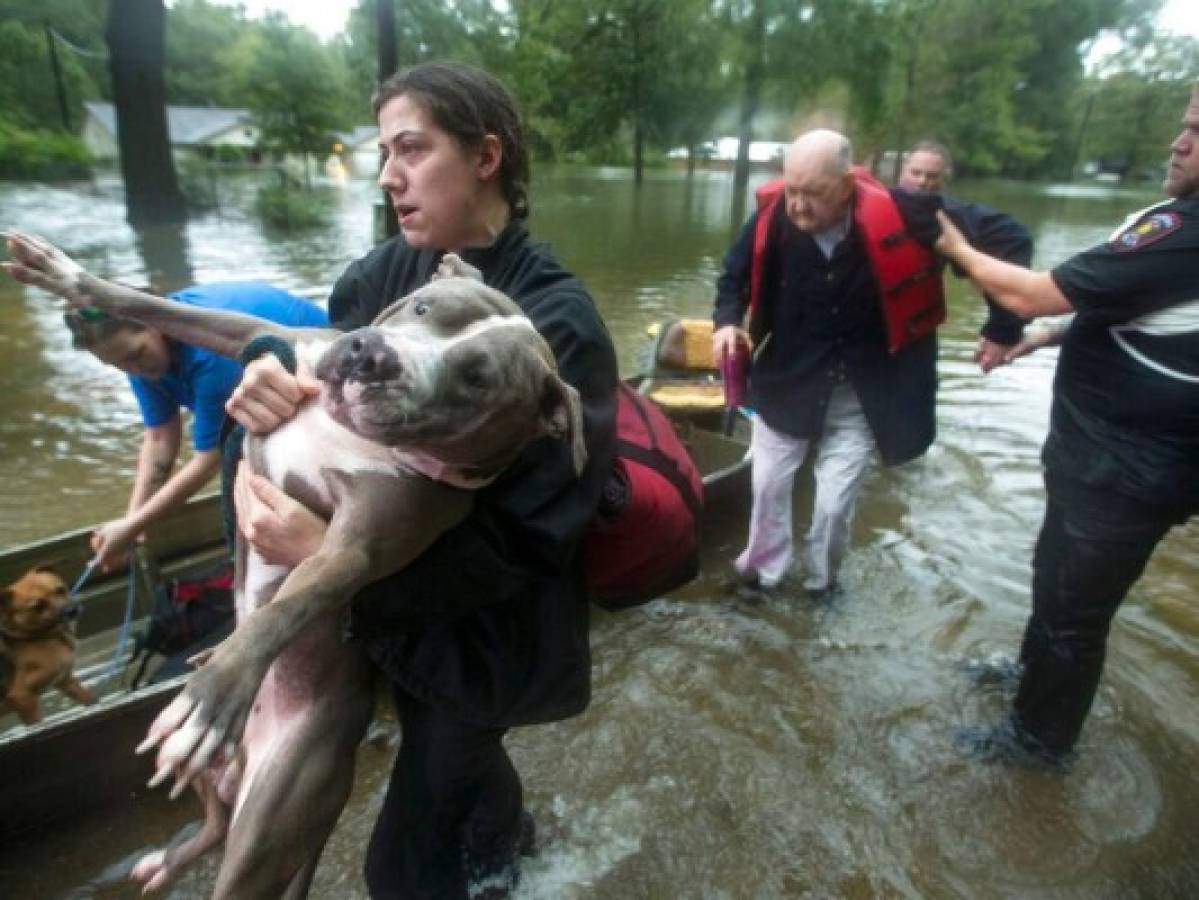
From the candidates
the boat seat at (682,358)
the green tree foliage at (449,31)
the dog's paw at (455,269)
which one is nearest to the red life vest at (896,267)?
the dog's paw at (455,269)

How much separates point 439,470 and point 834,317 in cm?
314

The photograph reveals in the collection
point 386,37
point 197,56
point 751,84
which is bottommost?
point 386,37

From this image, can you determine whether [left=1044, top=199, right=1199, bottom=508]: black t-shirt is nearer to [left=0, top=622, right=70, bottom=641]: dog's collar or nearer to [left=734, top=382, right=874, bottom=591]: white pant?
[left=734, top=382, right=874, bottom=591]: white pant

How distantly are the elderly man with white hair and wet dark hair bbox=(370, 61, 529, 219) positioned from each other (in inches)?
88.3

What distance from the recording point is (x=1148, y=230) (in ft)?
8.94

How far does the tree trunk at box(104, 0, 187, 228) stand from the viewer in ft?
55.9

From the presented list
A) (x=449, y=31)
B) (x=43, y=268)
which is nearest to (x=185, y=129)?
(x=449, y=31)

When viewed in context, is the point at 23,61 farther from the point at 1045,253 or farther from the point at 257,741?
the point at 257,741

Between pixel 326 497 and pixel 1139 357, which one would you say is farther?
pixel 1139 357

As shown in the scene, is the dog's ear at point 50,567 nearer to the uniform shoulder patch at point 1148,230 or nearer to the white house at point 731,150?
the uniform shoulder patch at point 1148,230

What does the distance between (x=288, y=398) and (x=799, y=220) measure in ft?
10.3

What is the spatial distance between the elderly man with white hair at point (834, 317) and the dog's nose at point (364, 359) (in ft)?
10.3

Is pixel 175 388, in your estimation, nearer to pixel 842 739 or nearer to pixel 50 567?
pixel 50 567

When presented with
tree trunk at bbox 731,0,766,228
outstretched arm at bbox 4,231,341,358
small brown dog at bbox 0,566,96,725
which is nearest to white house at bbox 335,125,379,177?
tree trunk at bbox 731,0,766,228
